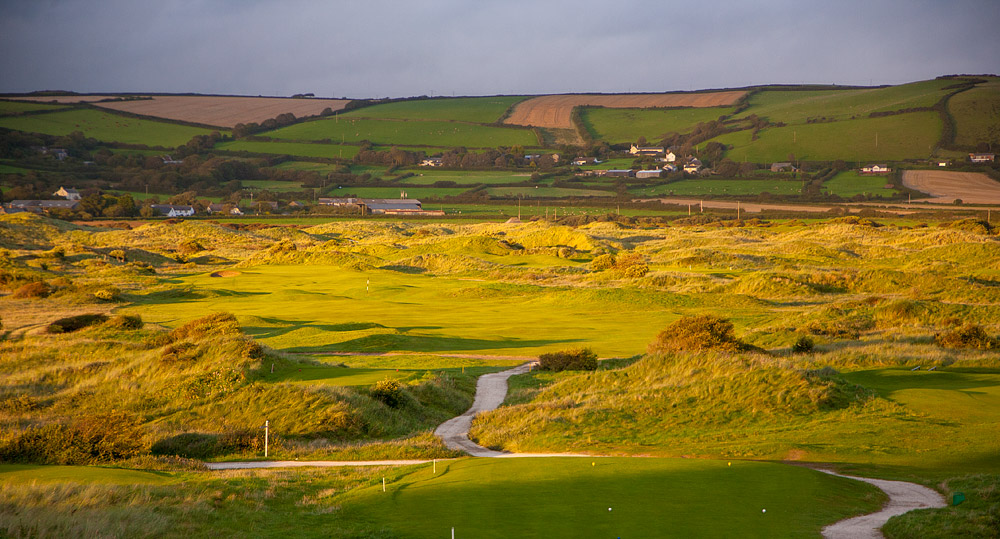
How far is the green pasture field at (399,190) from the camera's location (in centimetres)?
13888

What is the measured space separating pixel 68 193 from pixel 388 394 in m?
119

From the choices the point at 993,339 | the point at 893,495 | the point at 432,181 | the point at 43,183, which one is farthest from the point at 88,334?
the point at 432,181

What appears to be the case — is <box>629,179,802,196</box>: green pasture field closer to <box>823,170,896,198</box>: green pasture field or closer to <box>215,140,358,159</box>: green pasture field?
<box>823,170,896,198</box>: green pasture field

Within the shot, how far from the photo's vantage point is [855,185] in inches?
5172

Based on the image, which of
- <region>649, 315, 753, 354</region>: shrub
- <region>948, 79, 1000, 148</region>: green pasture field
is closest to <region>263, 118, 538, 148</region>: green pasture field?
<region>948, 79, 1000, 148</region>: green pasture field

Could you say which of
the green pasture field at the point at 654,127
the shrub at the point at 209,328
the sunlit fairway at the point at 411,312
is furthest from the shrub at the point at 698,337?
the green pasture field at the point at 654,127

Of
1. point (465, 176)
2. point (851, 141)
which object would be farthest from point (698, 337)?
point (851, 141)

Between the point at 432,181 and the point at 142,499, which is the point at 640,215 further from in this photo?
the point at 142,499

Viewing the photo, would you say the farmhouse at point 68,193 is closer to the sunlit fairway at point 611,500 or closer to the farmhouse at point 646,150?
the farmhouse at point 646,150

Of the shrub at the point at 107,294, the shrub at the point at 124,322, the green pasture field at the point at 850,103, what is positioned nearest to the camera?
the shrub at the point at 124,322

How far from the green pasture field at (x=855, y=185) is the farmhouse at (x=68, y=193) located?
125394 mm

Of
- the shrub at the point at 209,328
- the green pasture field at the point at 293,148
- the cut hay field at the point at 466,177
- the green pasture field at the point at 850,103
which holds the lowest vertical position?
the shrub at the point at 209,328

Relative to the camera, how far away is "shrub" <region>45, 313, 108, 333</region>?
1323 inches

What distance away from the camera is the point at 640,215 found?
12206 centimetres
